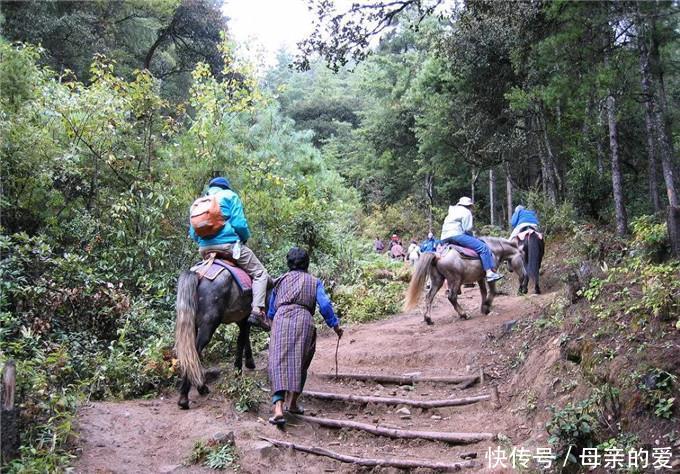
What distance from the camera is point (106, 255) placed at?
8375 millimetres

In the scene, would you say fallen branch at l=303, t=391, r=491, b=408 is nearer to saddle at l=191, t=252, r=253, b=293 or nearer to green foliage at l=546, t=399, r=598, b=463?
saddle at l=191, t=252, r=253, b=293

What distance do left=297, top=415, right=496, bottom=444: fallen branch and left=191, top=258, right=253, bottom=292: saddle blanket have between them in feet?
5.44

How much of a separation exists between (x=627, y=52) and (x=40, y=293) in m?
8.72

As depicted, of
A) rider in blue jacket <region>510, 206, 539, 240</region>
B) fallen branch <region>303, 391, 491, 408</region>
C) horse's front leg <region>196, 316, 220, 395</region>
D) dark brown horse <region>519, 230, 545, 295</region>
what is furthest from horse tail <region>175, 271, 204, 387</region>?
rider in blue jacket <region>510, 206, 539, 240</region>

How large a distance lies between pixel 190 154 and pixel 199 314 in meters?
4.93

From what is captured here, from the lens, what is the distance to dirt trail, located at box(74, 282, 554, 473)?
4730 mm

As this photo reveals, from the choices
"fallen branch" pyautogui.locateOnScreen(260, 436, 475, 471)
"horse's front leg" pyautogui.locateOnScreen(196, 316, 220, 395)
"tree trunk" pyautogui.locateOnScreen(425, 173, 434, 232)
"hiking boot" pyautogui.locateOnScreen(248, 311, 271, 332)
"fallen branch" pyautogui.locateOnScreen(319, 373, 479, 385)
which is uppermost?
"tree trunk" pyautogui.locateOnScreen(425, 173, 434, 232)

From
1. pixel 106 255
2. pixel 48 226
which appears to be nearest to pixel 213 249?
pixel 106 255

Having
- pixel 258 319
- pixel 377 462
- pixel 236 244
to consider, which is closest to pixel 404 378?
pixel 258 319

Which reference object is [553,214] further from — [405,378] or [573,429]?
[573,429]

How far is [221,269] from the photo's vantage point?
631 centimetres

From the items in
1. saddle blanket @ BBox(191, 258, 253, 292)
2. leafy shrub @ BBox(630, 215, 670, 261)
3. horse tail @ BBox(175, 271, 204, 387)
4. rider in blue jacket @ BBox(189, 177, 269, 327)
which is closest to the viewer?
horse tail @ BBox(175, 271, 204, 387)

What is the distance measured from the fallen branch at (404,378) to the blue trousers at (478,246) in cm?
315

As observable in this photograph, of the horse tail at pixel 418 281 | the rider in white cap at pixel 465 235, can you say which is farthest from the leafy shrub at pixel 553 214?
the horse tail at pixel 418 281
